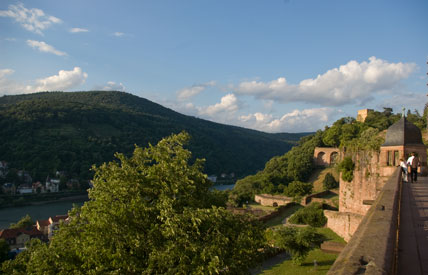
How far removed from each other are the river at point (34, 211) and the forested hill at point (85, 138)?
13343mm

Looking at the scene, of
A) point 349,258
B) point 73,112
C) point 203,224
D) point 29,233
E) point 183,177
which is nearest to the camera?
point 349,258

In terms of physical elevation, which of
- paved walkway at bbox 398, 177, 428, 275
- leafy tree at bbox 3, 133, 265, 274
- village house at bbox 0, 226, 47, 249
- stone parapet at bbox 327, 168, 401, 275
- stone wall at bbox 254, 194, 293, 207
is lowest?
village house at bbox 0, 226, 47, 249

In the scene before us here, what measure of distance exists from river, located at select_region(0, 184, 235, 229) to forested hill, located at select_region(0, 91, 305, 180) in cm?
1334

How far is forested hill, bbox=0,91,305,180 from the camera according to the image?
78000 mm

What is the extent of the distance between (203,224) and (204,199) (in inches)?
63.8

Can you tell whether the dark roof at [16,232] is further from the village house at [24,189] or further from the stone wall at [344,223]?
the stone wall at [344,223]

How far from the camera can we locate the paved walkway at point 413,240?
2.56m

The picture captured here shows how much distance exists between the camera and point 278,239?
17.7 metres

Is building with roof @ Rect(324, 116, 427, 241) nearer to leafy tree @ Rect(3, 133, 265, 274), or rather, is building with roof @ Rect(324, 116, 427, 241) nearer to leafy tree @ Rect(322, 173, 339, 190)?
leafy tree @ Rect(3, 133, 265, 274)

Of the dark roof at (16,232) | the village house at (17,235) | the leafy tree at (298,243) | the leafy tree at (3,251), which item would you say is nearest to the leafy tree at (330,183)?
the leafy tree at (298,243)

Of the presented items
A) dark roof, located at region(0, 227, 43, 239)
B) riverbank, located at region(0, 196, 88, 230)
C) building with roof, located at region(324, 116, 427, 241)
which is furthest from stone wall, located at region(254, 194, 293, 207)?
dark roof, located at region(0, 227, 43, 239)

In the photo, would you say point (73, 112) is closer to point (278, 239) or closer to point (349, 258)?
point (278, 239)

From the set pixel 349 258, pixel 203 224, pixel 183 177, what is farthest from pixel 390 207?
pixel 183 177

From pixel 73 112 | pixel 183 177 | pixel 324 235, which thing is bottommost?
pixel 324 235
